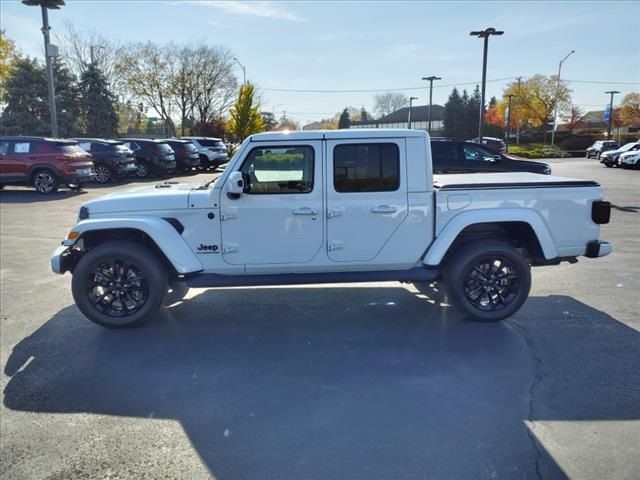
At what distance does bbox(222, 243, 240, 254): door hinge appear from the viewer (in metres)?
5.01

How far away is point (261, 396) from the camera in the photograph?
3744mm

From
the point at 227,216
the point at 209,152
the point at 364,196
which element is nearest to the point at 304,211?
the point at 364,196

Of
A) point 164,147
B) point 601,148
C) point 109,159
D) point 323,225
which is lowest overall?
point 323,225

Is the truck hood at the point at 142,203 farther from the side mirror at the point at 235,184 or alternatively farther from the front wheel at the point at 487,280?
the front wheel at the point at 487,280

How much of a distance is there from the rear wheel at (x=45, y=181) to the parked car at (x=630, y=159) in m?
30.9

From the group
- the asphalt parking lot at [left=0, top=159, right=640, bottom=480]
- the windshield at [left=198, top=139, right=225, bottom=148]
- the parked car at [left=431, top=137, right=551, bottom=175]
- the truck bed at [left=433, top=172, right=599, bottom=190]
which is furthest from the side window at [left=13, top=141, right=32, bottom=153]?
the truck bed at [left=433, top=172, right=599, bottom=190]

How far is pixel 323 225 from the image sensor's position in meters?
5.00

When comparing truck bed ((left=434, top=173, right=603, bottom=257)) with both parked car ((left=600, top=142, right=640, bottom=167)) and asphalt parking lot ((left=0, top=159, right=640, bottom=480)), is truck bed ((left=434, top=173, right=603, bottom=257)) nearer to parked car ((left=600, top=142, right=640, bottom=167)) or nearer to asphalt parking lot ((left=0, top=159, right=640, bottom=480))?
asphalt parking lot ((left=0, top=159, right=640, bottom=480))

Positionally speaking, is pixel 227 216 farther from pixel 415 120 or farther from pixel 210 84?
pixel 415 120

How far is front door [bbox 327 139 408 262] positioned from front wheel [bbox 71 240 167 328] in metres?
1.79

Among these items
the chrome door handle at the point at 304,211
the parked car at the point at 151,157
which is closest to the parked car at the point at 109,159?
the parked car at the point at 151,157

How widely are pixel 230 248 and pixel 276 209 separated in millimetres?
610

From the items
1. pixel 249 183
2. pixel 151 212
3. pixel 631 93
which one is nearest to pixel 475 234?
pixel 249 183

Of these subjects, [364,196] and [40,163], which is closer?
[364,196]
